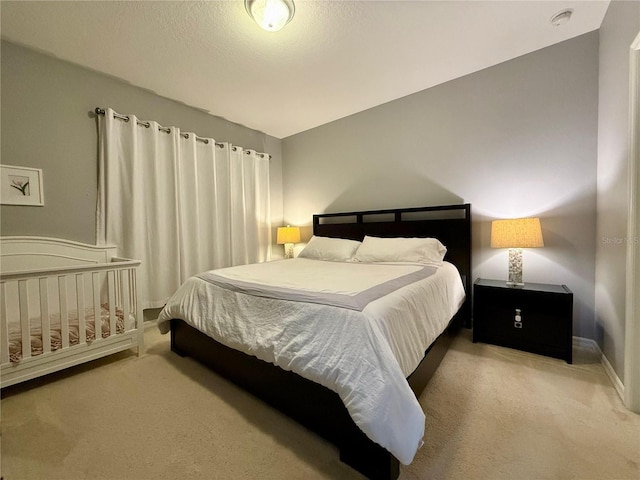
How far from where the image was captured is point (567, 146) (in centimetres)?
210

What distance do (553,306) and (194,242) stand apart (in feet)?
11.2

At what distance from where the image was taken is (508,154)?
2.35 metres

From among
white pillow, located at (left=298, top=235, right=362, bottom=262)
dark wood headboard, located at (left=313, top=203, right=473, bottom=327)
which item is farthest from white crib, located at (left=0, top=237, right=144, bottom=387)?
dark wood headboard, located at (left=313, top=203, right=473, bottom=327)

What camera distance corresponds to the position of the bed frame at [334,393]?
1062 millimetres

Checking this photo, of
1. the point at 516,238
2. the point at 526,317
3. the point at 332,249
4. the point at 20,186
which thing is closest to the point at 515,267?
the point at 516,238

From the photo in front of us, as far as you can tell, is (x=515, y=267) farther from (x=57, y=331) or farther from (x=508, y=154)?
(x=57, y=331)

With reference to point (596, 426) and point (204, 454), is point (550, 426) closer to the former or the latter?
point (596, 426)

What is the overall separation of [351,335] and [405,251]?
1.57 meters

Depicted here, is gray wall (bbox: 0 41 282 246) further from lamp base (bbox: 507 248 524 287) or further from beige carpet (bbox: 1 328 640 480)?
lamp base (bbox: 507 248 524 287)

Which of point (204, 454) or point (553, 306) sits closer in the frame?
point (204, 454)

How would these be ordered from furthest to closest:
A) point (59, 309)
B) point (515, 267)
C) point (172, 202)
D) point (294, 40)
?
1. point (172, 202)
2. point (515, 267)
3. point (294, 40)
4. point (59, 309)

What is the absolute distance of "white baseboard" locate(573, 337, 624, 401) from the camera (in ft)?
4.93

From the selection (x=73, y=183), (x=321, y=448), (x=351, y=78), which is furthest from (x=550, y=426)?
(x=73, y=183)

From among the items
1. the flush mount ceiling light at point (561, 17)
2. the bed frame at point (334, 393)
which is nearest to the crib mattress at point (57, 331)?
the bed frame at point (334, 393)
